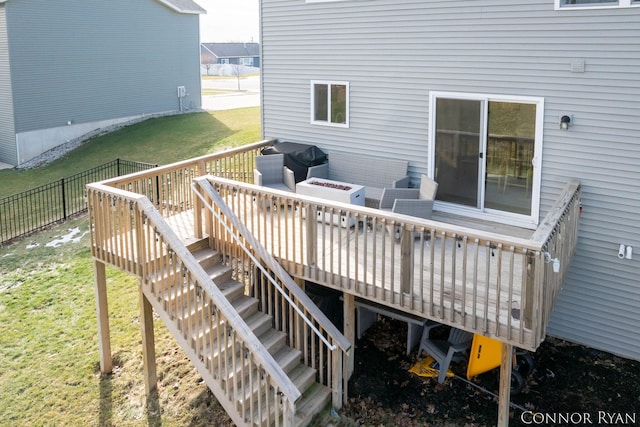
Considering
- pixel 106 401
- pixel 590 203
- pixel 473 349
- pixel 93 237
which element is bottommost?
pixel 106 401

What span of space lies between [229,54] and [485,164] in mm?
69762

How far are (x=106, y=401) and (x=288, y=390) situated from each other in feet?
10.7

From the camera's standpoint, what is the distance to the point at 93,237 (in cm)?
776

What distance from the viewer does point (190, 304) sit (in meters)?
6.56

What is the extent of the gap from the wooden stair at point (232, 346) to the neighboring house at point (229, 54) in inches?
2626

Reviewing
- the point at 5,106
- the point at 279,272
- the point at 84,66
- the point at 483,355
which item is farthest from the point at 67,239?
the point at 84,66

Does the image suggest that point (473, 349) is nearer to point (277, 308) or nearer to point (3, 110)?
point (277, 308)

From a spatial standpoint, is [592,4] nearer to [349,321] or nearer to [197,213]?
[349,321]

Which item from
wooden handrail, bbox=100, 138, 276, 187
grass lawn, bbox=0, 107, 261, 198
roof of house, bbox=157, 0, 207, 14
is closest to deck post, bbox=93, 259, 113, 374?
wooden handrail, bbox=100, 138, 276, 187

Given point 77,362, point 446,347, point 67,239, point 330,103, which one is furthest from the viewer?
point 67,239

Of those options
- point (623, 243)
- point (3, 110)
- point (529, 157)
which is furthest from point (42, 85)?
point (623, 243)

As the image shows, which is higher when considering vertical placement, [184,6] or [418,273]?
[184,6]

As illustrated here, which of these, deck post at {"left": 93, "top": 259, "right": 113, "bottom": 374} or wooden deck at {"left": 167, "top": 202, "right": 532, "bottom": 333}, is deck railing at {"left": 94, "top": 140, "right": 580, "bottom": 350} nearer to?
wooden deck at {"left": 167, "top": 202, "right": 532, "bottom": 333}

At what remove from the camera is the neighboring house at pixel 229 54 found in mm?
71875
